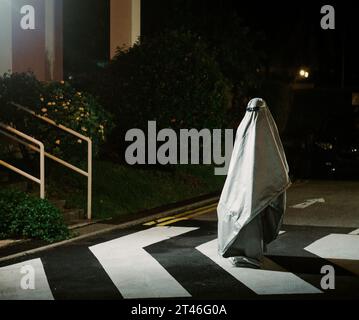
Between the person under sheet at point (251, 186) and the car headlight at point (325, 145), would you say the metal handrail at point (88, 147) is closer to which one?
the person under sheet at point (251, 186)

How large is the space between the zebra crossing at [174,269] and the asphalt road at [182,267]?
1 cm

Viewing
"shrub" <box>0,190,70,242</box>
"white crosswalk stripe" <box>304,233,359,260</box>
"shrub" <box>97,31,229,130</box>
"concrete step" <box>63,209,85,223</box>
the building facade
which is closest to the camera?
"white crosswalk stripe" <box>304,233,359,260</box>

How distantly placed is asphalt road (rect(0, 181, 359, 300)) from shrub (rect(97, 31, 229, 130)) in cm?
557

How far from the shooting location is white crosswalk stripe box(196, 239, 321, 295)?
8305 mm

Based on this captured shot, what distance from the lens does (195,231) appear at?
12.9 meters

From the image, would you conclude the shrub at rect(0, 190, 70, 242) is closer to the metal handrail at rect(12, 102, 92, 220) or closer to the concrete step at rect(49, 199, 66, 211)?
the concrete step at rect(49, 199, 66, 211)

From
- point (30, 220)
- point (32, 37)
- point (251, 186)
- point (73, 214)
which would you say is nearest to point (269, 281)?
point (251, 186)

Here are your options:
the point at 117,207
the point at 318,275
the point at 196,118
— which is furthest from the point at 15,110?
the point at 318,275

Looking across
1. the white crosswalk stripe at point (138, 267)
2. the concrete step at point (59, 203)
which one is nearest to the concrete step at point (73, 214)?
the concrete step at point (59, 203)

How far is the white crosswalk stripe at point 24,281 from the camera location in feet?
26.6

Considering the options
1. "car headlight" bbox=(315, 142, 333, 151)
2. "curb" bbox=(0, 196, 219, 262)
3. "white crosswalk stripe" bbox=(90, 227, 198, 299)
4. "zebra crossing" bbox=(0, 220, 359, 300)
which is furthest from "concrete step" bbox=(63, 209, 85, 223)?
"car headlight" bbox=(315, 142, 333, 151)

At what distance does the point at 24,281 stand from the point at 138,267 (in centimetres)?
154

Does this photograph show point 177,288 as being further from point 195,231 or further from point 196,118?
point 196,118

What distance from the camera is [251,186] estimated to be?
9.34 meters
